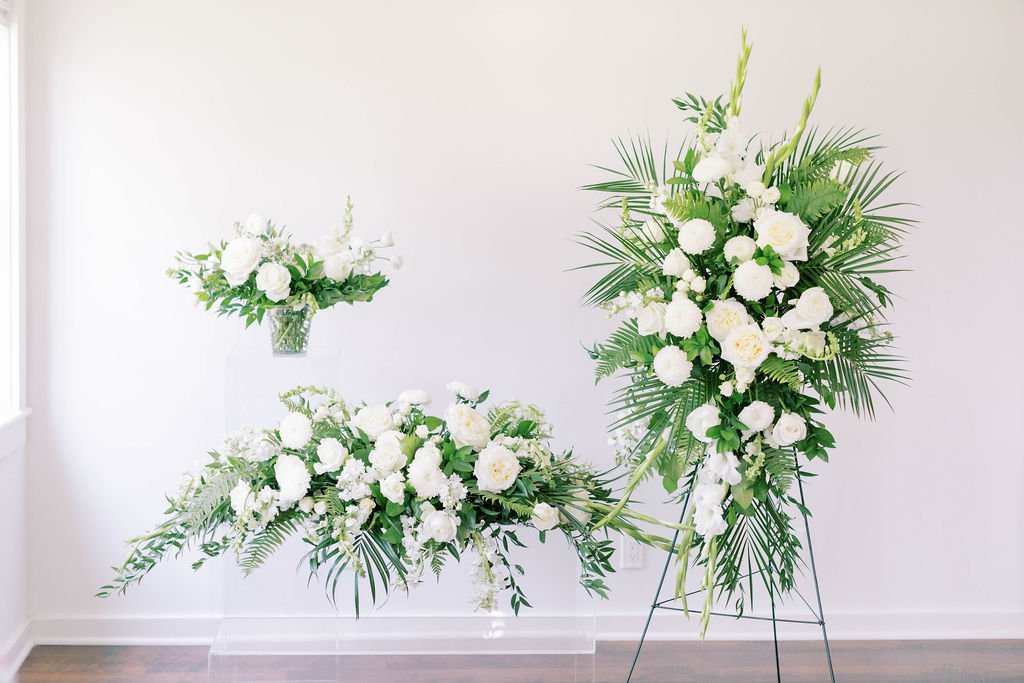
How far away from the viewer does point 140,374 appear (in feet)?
8.82

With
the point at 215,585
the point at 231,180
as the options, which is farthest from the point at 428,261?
the point at 215,585

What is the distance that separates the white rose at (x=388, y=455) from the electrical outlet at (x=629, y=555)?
1132 millimetres

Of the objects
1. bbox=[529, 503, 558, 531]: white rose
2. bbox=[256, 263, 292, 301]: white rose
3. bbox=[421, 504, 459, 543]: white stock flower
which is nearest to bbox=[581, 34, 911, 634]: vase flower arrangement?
bbox=[529, 503, 558, 531]: white rose

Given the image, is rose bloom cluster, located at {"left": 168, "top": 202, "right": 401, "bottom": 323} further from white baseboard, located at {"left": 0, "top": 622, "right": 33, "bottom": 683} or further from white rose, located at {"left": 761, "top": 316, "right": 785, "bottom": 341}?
white baseboard, located at {"left": 0, "top": 622, "right": 33, "bottom": 683}

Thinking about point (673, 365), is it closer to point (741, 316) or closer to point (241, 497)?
point (741, 316)

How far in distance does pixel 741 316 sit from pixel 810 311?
0.45 feet

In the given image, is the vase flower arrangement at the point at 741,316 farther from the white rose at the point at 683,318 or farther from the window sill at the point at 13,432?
the window sill at the point at 13,432

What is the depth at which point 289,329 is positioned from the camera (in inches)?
85.7

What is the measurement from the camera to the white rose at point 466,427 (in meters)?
1.96

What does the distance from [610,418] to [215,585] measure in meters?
1.36

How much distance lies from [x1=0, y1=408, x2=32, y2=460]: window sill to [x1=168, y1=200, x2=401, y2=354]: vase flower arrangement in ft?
2.61

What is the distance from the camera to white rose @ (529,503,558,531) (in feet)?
6.17

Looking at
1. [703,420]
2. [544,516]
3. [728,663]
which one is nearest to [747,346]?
[703,420]

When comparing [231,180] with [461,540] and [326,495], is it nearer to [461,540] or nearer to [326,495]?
[326,495]
